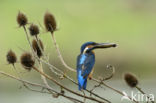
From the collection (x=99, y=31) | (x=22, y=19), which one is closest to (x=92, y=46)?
(x=22, y=19)

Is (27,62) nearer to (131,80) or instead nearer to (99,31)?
(131,80)

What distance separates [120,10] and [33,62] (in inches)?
280

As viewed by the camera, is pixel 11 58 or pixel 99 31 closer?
pixel 11 58

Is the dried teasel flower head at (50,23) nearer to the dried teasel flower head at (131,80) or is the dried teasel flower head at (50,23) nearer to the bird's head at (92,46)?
the bird's head at (92,46)

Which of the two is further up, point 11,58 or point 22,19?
point 22,19

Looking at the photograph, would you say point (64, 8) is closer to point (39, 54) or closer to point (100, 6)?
point (100, 6)

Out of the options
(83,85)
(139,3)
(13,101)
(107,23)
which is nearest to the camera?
(83,85)

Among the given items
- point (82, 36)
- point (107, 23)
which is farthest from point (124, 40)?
point (107, 23)

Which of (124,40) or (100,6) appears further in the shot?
(100,6)

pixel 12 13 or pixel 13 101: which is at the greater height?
pixel 12 13

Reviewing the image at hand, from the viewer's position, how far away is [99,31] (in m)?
7.56

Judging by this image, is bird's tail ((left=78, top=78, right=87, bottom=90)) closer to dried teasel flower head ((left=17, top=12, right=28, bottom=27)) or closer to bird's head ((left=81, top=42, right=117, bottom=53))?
bird's head ((left=81, top=42, right=117, bottom=53))

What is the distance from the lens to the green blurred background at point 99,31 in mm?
5977

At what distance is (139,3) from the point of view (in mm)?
8820
